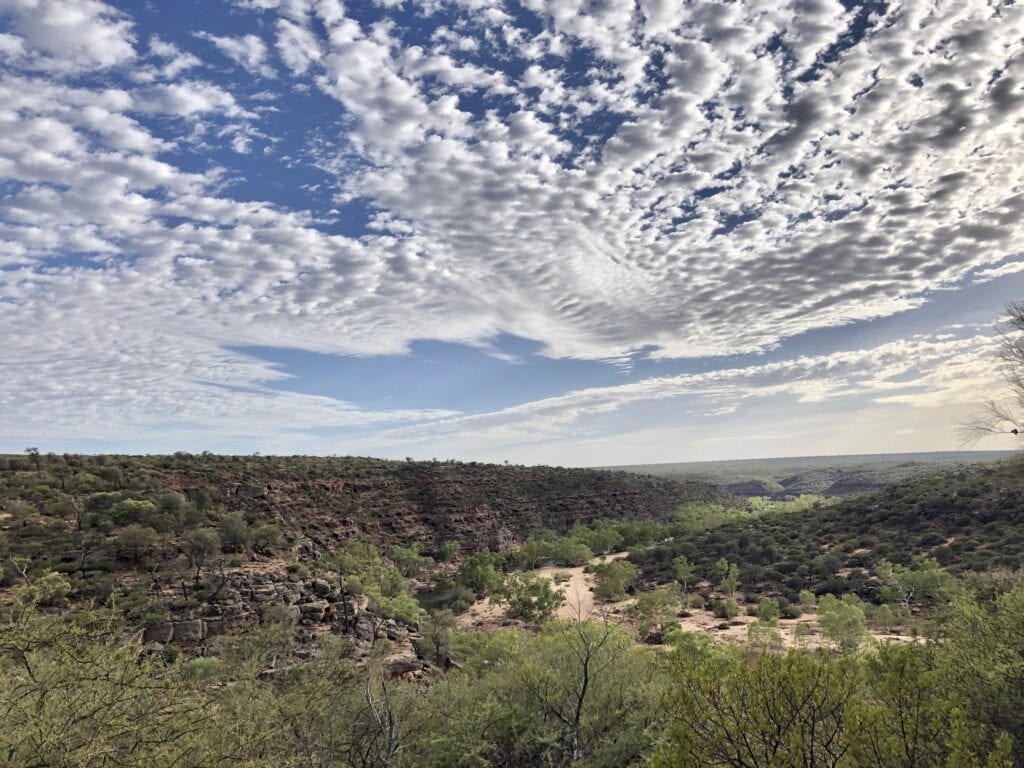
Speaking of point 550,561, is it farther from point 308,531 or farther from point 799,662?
point 799,662

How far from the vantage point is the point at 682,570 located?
6362 cm

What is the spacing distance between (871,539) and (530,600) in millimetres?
39288

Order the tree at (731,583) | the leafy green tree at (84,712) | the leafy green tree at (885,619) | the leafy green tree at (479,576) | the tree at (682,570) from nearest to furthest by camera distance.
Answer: the leafy green tree at (84,712) → the leafy green tree at (885,619) → the tree at (731,583) → the tree at (682,570) → the leafy green tree at (479,576)

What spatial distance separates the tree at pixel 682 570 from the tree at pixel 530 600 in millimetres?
15635

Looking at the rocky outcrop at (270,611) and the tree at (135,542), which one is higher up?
the tree at (135,542)

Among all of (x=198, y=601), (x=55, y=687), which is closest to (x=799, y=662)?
(x=55, y=687)

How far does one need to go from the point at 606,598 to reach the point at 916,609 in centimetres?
2882

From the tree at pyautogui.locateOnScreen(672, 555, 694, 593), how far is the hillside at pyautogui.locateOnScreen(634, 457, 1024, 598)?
8.13 ft

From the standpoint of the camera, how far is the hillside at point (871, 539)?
49.5m

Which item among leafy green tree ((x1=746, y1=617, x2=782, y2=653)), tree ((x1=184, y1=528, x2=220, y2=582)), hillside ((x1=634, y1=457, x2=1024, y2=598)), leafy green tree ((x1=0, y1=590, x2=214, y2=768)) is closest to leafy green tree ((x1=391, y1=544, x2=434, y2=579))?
tree ((x1=184, y1=528, x2=220, y2=582))

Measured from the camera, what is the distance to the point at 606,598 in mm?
60438

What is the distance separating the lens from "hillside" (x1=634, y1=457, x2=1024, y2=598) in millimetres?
49531

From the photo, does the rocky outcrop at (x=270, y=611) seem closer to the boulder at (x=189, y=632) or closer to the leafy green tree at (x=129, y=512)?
the boulder at (x=189, y=632)

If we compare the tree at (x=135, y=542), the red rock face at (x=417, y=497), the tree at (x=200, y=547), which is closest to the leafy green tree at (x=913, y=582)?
the red rock face at (x=417, y=497)
